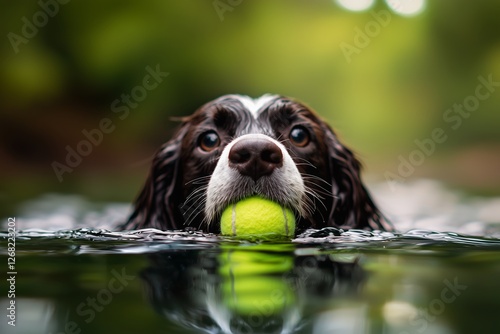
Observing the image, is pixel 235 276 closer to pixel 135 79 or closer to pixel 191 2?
pixel 135 79

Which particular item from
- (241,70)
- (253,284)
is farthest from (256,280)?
(241,70)

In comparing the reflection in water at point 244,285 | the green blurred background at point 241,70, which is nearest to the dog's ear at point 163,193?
the reflection in water at point 244,285

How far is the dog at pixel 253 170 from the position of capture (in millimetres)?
3145

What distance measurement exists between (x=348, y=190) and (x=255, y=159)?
102cm

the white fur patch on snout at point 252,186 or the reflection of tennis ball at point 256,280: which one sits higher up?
the white fur patch on snout at point 252,186

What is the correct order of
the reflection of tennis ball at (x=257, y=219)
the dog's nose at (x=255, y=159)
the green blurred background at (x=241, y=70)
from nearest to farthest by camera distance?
the reflection of tennis ball at (x=257, y=219)
the dog's nose at (x=255, y=159)
the green blurred background at (x=241, y=70)

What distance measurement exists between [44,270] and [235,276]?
0.71m

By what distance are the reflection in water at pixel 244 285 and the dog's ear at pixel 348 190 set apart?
1.11 m

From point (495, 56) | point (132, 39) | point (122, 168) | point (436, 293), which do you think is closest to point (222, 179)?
point (436, 293)

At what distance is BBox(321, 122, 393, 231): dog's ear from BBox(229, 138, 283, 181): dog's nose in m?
0.84

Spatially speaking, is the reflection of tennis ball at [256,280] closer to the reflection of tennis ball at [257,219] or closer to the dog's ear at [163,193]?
the reflection of tennis ball at [257,219]

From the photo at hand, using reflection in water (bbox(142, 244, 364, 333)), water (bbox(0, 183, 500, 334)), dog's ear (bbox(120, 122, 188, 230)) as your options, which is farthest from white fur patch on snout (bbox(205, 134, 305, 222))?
dog's ear (bbox(120, 122, 188, 230))

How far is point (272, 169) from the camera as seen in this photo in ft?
10.3

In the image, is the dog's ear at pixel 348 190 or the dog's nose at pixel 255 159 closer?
the dog's nose at pixel 255 159
